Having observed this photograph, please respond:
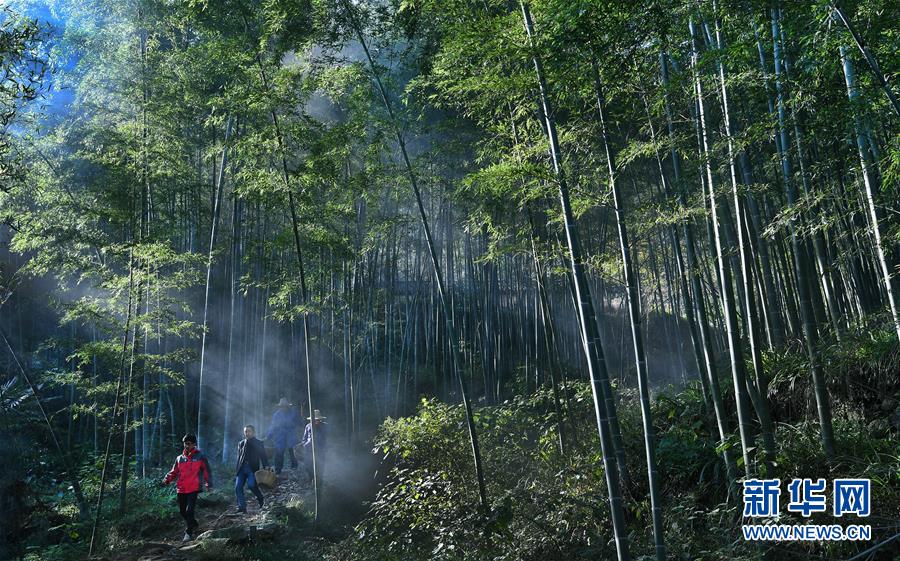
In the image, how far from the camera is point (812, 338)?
145 inches

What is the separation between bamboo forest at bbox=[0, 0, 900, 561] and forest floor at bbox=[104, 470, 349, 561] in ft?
0.13

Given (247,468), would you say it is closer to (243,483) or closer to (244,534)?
(243,483)

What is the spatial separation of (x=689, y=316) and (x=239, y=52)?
493 cm

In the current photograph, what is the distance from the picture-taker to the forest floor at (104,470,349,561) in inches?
206

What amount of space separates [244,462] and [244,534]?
1.20m

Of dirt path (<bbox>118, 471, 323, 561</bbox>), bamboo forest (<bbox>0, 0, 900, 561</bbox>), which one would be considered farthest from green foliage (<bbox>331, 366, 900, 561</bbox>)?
dirt path (<bbox>118, 471, 323, 561</bbox>)

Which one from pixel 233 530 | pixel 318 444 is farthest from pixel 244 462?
pixel 233 530

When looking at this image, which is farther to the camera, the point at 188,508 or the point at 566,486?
the point at 188,508

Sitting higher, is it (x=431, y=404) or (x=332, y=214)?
(x=332, y=214)

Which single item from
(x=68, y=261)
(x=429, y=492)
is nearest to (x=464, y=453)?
(x=429, y=492)

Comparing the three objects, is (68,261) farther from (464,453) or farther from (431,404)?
(464,453)

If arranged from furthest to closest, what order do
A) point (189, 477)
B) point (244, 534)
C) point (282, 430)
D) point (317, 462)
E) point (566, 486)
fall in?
1. point (282, 430)
2. point (317, 462)
3. point (189, 477)
4. point (244, 534)
5. point (566, 486)

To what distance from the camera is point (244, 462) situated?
6535 mm

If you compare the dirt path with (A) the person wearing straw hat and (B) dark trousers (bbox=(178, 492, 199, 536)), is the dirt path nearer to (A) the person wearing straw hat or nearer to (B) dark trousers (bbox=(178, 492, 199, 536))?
(B) dark trousers (bbox=(178, 492, 199, 536))
